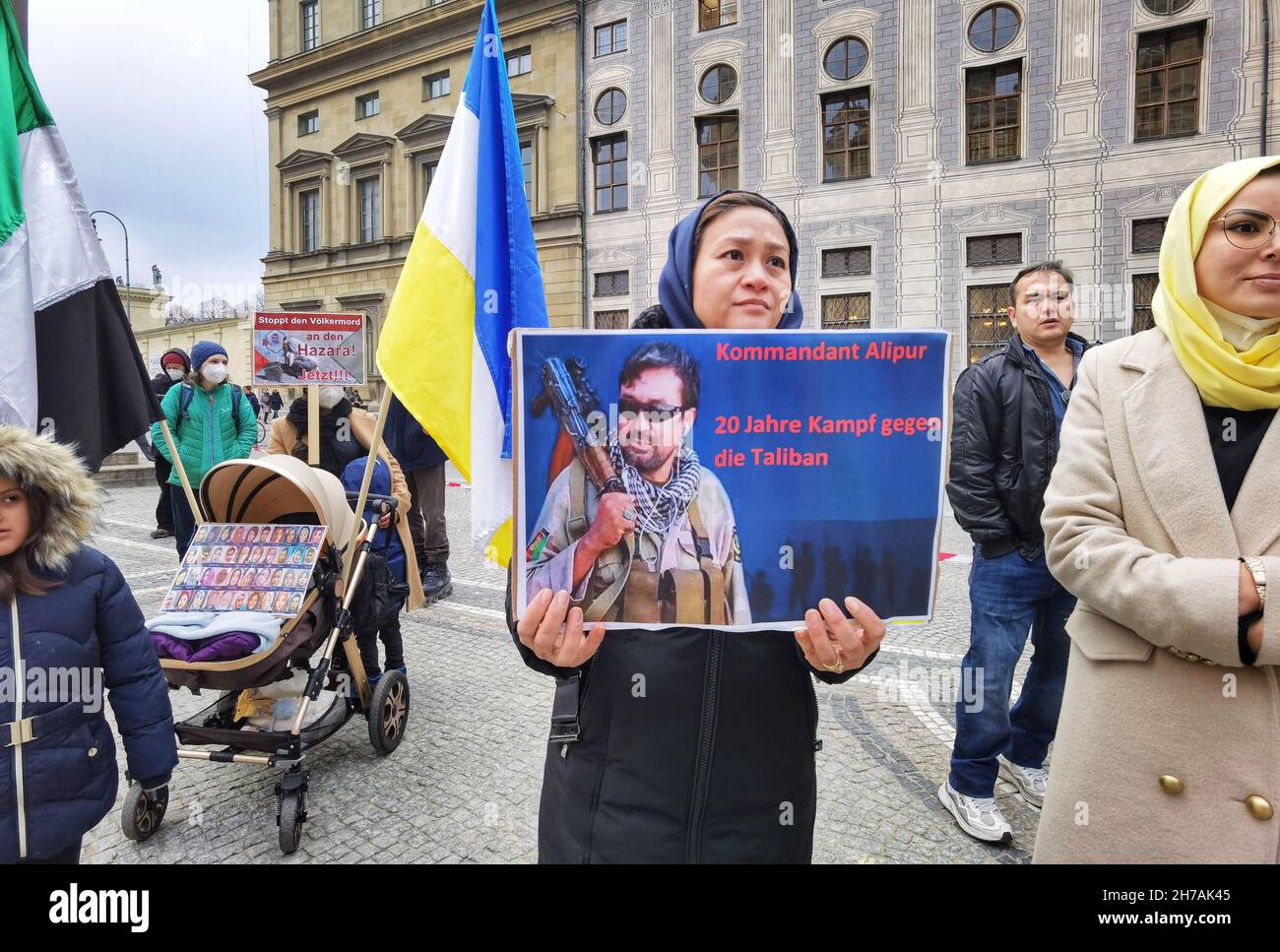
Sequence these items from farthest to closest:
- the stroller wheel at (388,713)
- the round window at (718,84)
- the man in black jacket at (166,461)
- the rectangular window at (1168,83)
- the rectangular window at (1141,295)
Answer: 1. the round window at (718,84)
2. the rectangular window at (1141,295)
3. the rectangular window at (1168,83)
4. the man in black jacket at (166,461)
5. the stroller wheel at (388,713)

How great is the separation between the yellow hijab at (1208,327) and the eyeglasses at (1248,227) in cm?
4

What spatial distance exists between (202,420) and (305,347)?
1.21m

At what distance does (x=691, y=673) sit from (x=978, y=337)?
1937cm

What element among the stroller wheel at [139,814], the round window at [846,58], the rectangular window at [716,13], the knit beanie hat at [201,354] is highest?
Answer: the rectangular window at [716,13]

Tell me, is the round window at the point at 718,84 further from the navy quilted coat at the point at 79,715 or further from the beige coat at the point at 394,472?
the navy quilted coat at the point at 79,715

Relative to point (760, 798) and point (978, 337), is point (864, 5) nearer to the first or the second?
point (978, 337)

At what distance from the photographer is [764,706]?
4.74 feet

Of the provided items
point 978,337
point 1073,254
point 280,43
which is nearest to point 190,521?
point 978,337

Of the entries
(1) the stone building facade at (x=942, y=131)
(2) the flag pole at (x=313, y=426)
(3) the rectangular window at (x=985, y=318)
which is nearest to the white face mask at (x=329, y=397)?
(2) the flag pole at (x=313, y=426)

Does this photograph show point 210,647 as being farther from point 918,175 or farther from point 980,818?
point 918,175

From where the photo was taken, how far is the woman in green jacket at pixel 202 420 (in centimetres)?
643

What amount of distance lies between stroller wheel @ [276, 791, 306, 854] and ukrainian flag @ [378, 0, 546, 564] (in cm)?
151
